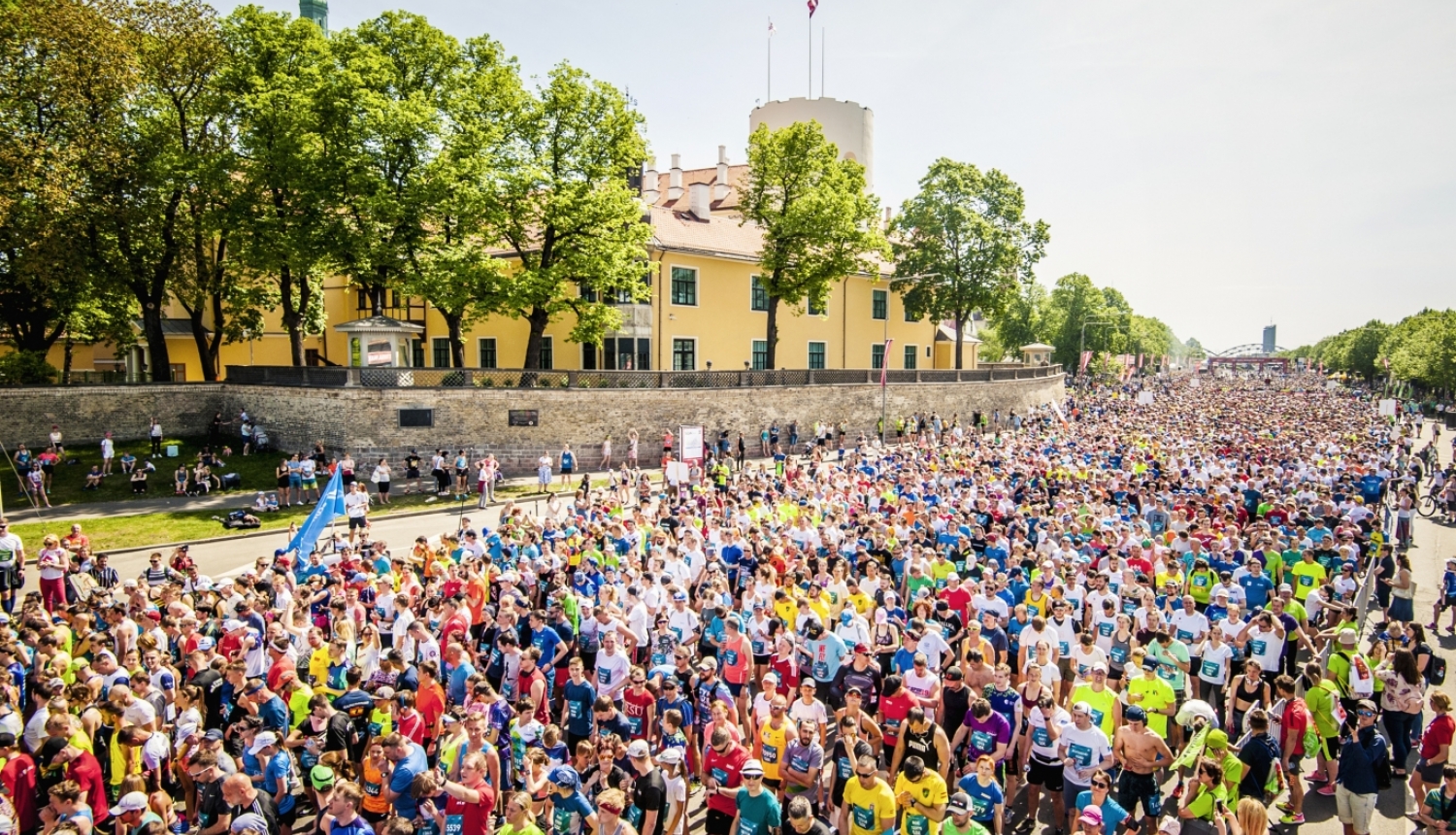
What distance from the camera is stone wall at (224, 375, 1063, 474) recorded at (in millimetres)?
27609

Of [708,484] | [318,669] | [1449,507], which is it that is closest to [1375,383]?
[1449,507]

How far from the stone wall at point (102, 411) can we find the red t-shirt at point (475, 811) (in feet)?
104

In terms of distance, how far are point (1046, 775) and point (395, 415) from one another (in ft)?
81.7

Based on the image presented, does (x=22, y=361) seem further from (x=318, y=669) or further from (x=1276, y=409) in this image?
(x=1276, y=409)

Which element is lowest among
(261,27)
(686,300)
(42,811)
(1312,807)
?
(1312,807)

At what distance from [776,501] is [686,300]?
22750 mm

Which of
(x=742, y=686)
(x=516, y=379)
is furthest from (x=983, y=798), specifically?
(x=516, y=379)

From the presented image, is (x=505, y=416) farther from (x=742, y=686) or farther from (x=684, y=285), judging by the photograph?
(x=742, y=686)

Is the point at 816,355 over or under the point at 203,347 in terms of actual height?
under

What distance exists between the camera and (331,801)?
228 inches

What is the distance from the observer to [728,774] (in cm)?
677

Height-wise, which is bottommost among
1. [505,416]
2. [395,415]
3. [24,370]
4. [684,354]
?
[505,416]

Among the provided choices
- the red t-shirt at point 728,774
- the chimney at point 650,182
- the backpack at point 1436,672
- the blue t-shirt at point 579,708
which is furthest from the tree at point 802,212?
the red t-shirt at point 728,774

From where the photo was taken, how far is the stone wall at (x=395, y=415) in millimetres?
27688
